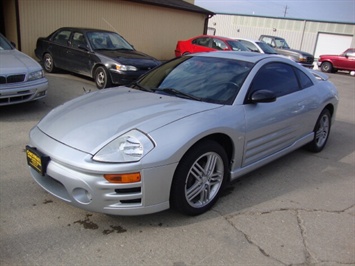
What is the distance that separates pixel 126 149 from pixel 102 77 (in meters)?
6.02

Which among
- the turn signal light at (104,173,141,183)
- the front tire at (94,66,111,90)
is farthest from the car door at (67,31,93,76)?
the turn signal light at (104,173,141,183)

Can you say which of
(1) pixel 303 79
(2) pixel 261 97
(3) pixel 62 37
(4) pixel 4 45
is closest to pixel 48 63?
(3) pixel 62 37

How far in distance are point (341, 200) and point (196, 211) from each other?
68.9 inches

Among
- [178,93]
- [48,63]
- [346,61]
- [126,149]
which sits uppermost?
[178,93]

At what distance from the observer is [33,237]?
8.99 ft

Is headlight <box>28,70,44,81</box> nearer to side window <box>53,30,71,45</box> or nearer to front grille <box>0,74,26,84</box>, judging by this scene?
front grille <box>0,74,26,84</box>

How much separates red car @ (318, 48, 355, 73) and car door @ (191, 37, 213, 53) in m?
10.4

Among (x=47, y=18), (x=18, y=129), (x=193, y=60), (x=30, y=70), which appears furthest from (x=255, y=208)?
(x=47, y=18)

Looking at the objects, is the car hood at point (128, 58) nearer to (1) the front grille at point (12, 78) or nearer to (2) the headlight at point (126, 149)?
(1) the front grille at point (12, 78)

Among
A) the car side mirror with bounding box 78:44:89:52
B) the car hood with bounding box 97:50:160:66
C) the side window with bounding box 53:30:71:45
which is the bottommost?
the car hood with bounding box 97:50:160:66

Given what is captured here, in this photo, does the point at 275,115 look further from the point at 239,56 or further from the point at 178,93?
the point at 178,93

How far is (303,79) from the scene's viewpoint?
15.5 ft

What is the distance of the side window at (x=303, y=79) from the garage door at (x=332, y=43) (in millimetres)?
28946

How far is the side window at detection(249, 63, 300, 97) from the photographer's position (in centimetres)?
386
